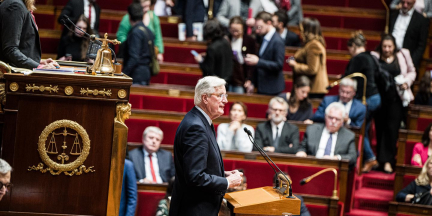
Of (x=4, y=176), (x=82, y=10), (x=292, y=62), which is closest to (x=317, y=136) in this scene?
(x=292, y=62)

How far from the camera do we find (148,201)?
3.95 m

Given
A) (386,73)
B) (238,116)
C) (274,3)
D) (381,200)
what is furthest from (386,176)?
(274,3)

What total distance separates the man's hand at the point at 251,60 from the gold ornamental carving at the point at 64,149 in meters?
3.30

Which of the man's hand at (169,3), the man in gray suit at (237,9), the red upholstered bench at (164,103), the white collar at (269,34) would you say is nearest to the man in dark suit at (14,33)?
the red upholstered bench at (164,103)

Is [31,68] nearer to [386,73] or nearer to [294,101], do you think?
[294,101]

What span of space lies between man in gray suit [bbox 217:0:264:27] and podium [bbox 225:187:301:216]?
13.4 ft

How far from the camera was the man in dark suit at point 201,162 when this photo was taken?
7.69 feet

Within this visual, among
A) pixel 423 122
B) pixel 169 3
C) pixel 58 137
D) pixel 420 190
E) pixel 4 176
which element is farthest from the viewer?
pixel 169 3

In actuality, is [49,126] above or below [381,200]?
above

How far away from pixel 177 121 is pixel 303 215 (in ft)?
4.96

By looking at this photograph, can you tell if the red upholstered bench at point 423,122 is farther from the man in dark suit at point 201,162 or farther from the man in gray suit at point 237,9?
the man in dark suit at point 201,162

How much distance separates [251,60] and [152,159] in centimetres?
155

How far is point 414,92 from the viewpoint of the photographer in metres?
6.15

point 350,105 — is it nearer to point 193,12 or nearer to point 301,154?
point 301,154
